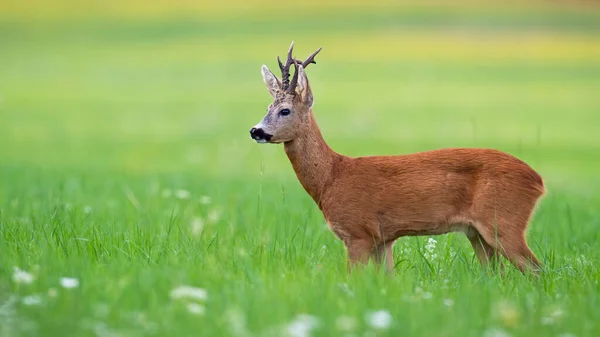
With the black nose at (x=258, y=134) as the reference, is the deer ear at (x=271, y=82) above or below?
above

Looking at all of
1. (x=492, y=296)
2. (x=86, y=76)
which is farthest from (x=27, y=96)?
(x=492, y=296)

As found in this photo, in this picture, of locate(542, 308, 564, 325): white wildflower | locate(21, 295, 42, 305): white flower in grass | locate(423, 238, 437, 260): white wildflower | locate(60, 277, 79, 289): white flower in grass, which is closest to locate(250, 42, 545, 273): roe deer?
locate(423, 238, 437, 260): white wildflower

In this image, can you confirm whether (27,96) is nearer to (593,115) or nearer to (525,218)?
(593,115)

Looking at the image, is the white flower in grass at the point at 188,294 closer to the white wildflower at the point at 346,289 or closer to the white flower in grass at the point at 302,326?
the white flower in grass at the point at 302,326

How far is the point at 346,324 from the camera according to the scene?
16.2 ft

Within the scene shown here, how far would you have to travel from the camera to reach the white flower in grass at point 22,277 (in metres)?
5.54

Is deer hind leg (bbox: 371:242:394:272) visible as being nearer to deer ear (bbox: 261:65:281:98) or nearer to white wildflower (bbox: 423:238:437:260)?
white wildflower (bbox: 423:238:437:260)

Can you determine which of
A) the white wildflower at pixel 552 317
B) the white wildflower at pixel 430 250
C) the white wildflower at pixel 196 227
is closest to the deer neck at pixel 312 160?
the white wildflower at pixel 430 250

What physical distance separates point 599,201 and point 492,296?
24.4ft

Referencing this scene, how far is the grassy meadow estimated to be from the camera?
5.46 m

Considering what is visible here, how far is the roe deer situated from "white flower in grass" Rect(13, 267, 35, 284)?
1997 mm

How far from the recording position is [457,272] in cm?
685

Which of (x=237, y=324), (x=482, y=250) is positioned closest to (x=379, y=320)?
(x=237, y=324)

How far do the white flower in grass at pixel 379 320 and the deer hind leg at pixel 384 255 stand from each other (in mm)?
1995
